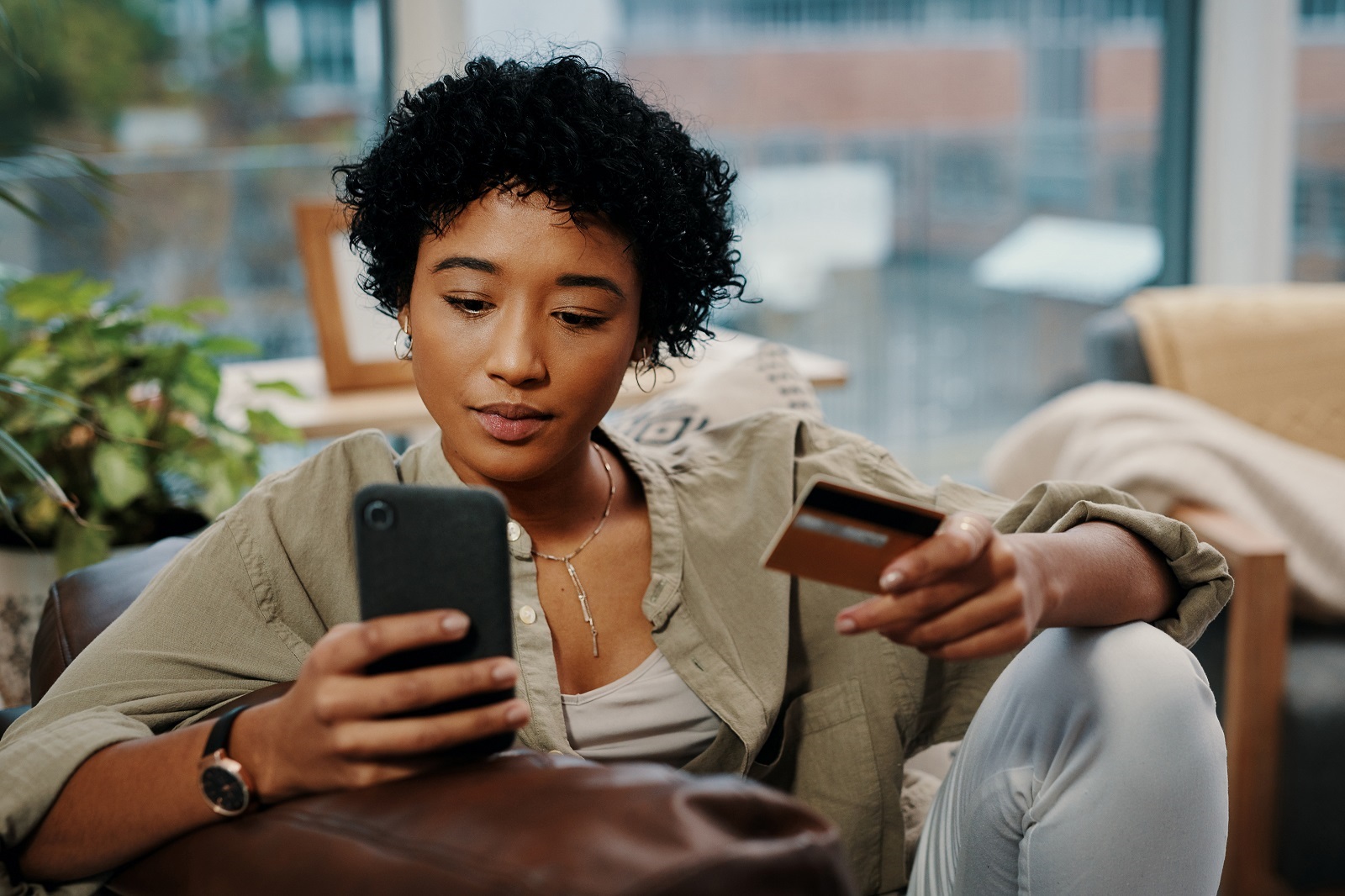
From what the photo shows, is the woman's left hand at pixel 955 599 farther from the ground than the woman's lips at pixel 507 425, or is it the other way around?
the woman's lips at pixel 507 425

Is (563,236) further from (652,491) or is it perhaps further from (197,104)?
(197,104)

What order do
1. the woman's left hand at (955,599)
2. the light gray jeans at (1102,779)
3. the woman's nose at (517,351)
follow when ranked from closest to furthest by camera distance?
the woman's left hand at (955,599) → the light gray jeans at (1102,779) → the woman's nose at (517,351)

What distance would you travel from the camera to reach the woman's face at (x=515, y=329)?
1.03m

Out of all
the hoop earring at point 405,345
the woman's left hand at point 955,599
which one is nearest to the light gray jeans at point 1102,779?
the woman's left hand at point 955,599

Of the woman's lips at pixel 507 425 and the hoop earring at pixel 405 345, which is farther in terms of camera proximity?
the hoop earring at pixel 405 345

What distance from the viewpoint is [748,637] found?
1176 millimetres

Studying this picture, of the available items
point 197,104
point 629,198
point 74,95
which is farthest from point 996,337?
point 629,198

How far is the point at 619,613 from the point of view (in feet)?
3.84

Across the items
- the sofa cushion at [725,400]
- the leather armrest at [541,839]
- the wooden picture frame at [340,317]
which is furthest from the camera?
the wooden picture frame at [340,317]

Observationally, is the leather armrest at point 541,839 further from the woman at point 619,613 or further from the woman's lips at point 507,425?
the woman's lips at point 507,425

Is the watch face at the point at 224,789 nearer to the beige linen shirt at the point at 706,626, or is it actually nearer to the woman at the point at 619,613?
the woman at the point at 619,613

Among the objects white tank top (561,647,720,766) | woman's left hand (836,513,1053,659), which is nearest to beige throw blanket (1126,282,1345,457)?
white tank top (561,647,720,766)

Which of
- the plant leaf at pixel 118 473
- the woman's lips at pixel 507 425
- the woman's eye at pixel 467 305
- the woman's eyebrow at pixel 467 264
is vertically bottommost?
the plant leaf at pixel 118 473

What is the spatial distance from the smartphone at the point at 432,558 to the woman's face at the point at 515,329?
358mm
